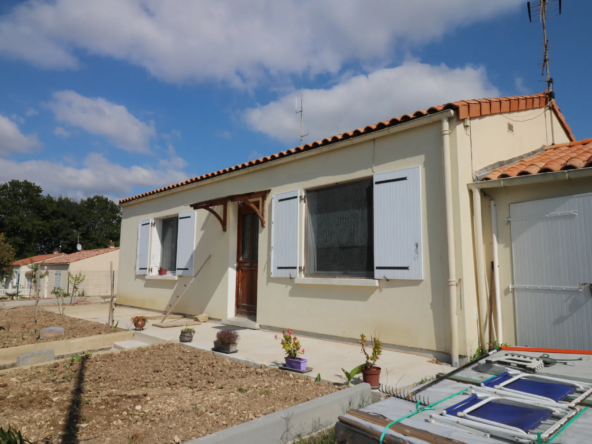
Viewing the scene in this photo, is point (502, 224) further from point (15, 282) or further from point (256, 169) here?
point (15, 282)

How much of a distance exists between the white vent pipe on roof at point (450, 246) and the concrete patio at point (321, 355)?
0.34 metres

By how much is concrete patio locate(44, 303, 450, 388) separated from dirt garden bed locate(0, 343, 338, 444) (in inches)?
18.1

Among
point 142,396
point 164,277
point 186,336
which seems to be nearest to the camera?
point 142,396

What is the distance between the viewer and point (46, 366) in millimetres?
5000

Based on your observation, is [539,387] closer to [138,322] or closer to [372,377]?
[372,377]

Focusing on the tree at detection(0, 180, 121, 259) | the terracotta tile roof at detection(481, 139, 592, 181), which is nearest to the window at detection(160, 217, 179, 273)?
the terracotta tile roof at detection(481, 139, 592, 181)

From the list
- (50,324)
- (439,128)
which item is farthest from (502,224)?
(50,324)

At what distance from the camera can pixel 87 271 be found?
70.4 feet

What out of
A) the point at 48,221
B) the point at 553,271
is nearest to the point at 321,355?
the point at 553,271

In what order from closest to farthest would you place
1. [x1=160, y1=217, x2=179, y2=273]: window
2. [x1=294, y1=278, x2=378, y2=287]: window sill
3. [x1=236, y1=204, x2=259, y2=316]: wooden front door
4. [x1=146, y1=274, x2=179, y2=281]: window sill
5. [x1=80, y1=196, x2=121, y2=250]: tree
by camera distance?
[x1=294, y1=278, x2=378, y2=287]: window sill → [x1=236, y1=204, x2=259, y2=316]: wooden front door → [x1=146, y1=274, x2=179, y2=281]: window sill → [x1=160, y1=217, x2=179, y2=273]: window → [x1=80, y1=196, x2=121, y2=250]: tree

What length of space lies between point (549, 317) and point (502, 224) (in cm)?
127

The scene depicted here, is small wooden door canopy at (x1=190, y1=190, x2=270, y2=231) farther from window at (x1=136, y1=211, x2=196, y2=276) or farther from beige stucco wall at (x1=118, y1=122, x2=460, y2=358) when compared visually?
window at (x1=136, y1=211, x2=196, y2=276)

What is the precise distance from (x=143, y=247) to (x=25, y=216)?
35.7 meters

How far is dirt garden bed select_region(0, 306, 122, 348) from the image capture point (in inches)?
263
